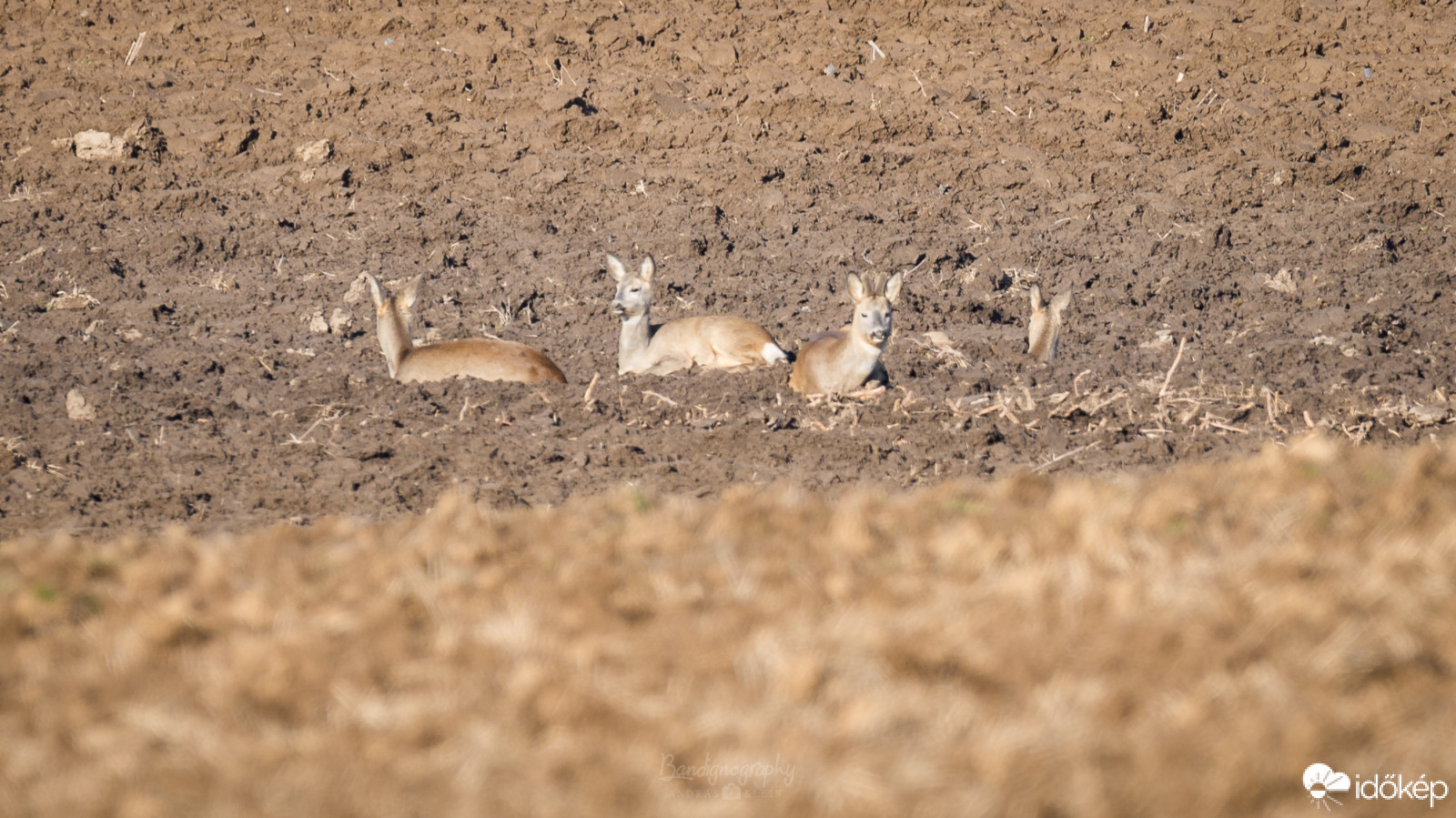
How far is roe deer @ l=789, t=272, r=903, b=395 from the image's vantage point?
30.8ft

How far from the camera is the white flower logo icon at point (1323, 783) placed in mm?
2697

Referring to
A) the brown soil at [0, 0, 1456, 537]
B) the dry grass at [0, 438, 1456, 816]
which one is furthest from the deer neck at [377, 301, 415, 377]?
the dry grass at [0, 438, 1456, 816]

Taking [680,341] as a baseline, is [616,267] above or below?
above

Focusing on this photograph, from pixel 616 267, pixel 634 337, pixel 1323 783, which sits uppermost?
pixel 1323 783

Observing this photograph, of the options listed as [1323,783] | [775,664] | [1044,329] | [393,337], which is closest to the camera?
[1323,783]

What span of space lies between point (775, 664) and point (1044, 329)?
7.56 meters

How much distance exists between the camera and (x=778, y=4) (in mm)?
17719

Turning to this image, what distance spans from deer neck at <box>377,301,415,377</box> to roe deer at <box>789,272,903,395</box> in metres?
3.25

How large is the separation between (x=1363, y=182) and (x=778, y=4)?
7.95m

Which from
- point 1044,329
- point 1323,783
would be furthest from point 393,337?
point 1323,783

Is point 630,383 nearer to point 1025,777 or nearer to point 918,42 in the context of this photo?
point 1025,777

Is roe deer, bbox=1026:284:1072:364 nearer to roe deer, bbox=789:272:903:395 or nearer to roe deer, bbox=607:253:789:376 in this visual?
roe deer, bbox=789:272:903:395

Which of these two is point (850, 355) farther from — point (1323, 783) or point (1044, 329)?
point (1323, 783)

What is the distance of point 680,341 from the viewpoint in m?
10.6
